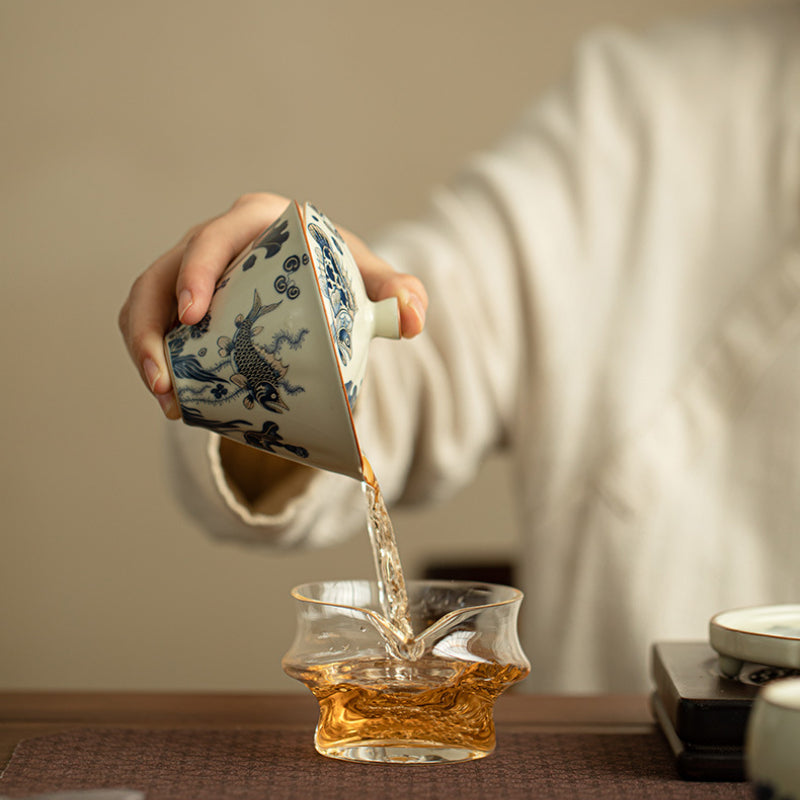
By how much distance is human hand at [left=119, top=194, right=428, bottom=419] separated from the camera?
61 centimetres

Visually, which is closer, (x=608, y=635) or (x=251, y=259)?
(x=251, y=259)

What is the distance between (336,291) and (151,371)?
0.13m

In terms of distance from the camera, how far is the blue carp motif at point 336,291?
22.2 inches

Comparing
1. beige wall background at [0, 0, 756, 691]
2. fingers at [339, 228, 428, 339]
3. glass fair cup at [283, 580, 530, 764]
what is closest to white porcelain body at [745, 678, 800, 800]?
glass fair cup at [283, 580, 530, 764]

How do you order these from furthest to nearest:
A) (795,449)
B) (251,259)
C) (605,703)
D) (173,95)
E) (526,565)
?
(173,95) → (526,565) → (795,449) → (605,703) → (251,259)

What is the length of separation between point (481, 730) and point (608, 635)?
72 cm

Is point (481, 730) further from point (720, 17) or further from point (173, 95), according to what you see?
point (173, 95)

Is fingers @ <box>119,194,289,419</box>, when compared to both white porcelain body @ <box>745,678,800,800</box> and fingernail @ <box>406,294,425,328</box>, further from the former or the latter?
white porcelain body @ <box>745,678,800,800</box>

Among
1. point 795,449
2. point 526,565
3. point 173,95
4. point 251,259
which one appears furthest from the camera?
point 173,95

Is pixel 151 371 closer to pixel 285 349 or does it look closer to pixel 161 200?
pixel 285 349

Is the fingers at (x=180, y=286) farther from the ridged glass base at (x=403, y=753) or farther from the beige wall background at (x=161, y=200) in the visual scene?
the beige wall background at (x=161, y=200)

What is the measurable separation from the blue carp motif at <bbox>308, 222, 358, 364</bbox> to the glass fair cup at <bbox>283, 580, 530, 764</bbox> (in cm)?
15

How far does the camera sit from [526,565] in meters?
1.37

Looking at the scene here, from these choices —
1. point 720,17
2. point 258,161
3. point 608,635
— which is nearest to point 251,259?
point 608,635
